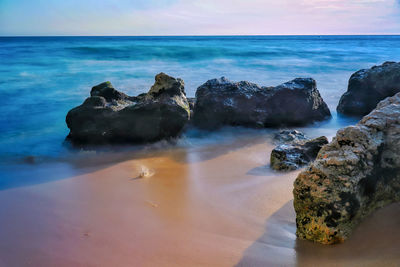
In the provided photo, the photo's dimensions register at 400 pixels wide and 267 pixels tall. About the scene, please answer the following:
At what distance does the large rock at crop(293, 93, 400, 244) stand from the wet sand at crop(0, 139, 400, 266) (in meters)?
0.11

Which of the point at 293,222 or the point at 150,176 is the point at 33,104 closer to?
the point at 150,176

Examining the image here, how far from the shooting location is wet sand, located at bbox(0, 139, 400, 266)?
7.95 feet

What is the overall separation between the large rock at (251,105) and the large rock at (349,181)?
3.56 metres

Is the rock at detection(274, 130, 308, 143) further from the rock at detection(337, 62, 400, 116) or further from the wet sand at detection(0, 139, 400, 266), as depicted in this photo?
the rock at detection(337, 62, 400, 116)

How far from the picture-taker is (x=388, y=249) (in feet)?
7.52

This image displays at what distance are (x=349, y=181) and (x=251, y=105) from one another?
4.08m

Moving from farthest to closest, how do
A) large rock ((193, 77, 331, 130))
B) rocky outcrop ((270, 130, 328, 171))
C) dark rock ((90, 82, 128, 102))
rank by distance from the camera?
large rock ((193, 77, 331, 130)) < dark rock ((90, 82, 128, 102)) < rocky outcrop ((270, 130, 328, 171))

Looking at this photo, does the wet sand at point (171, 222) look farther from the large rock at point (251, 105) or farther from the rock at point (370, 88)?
the rock at point (370, 88)

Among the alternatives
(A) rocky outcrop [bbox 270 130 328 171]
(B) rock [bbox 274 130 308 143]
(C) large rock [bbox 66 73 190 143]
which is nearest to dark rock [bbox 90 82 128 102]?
(C) large rock [bbox 66 73 190 143]

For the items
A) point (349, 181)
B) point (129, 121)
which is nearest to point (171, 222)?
point (349, 181)

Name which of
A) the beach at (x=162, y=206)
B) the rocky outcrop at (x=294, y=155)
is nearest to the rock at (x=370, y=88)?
the beach at (x=162, y=206)

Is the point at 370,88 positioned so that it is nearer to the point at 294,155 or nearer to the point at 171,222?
the point at 294,155

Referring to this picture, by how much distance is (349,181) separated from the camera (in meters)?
2.43

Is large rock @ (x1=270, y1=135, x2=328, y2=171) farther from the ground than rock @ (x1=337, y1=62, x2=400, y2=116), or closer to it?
closer to it
